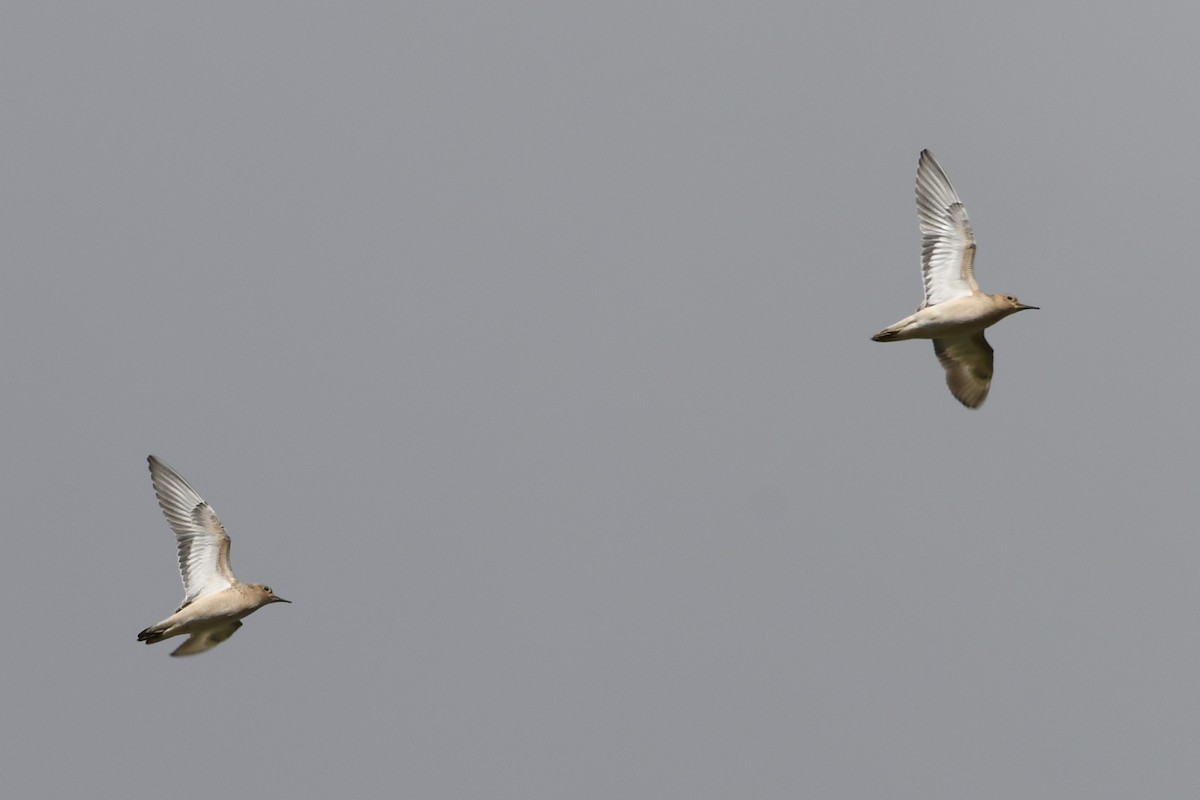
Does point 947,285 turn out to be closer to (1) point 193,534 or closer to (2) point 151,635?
(1) point 193,534

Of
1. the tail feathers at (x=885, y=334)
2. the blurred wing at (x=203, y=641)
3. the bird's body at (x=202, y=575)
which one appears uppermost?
the tail feathers at (x=885, y=334)

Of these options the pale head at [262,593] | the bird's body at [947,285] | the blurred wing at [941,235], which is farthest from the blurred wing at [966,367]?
the pale head at [262,593]

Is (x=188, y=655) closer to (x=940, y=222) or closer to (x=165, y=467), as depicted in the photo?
(x=165, y=467)

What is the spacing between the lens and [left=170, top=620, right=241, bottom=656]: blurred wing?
40.0m

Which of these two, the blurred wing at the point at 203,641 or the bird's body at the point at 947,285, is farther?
the blurred wing at the point at 203,641

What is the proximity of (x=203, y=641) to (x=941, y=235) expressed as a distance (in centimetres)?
1784

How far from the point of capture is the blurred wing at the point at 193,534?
3891 cm

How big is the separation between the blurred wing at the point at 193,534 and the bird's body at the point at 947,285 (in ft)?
46.7

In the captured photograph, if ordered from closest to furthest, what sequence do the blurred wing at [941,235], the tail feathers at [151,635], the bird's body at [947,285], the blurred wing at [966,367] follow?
the tail feathers at [151,635]
the bird's body at [947,285]
the blurred wing at [941,235]
the blurred wing at [966,367]

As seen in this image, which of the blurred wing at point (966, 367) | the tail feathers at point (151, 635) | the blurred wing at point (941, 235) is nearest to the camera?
the tail feathers at point (151, 635)

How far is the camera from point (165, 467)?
130 feet

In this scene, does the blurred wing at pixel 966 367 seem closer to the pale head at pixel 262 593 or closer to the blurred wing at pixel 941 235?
the blurred wing at pixel 941 235

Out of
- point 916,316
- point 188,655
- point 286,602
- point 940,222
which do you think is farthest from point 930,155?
point 188,655

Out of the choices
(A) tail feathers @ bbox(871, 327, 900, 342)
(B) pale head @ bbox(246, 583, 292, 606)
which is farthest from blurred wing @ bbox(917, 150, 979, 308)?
(B) pale head @ bbox(246, 583, 292, 606)
